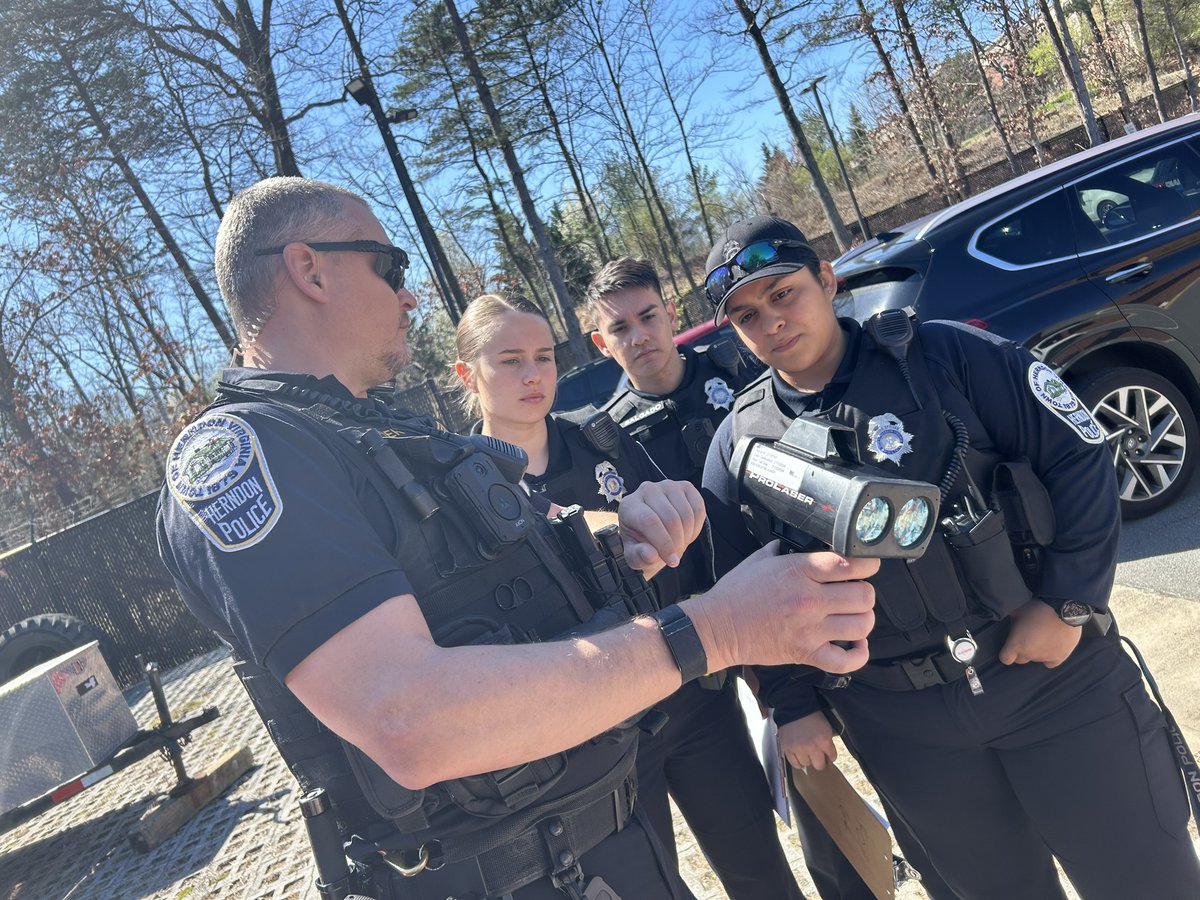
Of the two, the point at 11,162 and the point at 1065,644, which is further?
the point at 11,162

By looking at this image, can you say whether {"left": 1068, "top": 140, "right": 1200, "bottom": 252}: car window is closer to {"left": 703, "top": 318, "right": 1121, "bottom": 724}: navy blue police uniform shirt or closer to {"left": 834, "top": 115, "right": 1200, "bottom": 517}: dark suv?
{"left": 834, "top": 115, "right": 1200, "bottom": 517}: dark suv

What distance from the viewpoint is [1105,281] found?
4.33m

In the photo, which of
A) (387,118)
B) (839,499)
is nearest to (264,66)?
(387,118)

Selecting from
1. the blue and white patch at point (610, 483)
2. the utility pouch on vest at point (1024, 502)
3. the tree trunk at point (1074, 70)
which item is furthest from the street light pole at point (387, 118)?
the tree trunk at point (1074, 70)

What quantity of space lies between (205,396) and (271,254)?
15.5m

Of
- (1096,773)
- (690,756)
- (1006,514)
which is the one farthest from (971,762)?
(690,756)

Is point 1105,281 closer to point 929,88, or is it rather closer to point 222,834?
point 222,834

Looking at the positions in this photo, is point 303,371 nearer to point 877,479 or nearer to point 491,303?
point 877,479

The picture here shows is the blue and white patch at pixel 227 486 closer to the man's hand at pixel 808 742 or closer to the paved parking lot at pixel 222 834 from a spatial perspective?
the man's hand at pixel 808 742

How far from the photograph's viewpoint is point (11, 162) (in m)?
12.6

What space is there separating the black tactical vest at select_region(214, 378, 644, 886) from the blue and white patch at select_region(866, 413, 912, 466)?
2.60 ft

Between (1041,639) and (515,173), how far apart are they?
11387mm

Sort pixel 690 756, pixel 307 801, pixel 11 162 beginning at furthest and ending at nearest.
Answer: pixel 11 162 → pixel 690 756 → pixel 307 801

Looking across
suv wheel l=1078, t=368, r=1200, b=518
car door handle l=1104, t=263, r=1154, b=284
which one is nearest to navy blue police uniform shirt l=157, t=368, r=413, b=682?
→ suv wheel l=1078, t=368, r=1200, b=518
